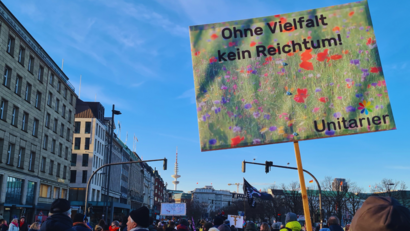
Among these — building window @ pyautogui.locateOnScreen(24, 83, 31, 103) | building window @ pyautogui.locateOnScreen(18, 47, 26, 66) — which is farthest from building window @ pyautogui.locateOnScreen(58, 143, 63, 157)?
building window @ pyautogui.locateOnScreen(18, 47, 26, 66)

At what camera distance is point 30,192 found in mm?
36750

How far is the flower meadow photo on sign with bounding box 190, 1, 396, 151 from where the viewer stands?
4195 millimetres

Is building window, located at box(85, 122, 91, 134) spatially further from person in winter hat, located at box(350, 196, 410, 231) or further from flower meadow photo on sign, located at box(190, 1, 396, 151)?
person in winter hat, located at box(350, 196, 410, 231)

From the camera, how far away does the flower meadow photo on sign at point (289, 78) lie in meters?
4.20

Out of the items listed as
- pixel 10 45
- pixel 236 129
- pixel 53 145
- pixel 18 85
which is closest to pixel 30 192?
pixel 53 145

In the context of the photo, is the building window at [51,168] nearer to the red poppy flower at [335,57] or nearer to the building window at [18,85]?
the building window at [18,85]

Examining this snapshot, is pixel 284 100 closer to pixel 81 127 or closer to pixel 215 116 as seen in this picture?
pixel 215 116

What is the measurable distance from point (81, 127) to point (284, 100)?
63.7m

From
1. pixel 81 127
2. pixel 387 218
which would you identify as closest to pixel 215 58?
pixel 387 218

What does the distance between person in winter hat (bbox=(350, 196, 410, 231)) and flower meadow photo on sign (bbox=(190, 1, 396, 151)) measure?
2484mm

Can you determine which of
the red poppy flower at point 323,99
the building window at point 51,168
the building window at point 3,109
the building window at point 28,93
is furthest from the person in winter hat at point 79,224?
the building window at point 51,168

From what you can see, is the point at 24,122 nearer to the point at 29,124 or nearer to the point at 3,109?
the point at 29,124

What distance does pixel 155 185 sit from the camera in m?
162

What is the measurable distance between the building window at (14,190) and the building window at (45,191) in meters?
5.50
